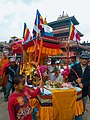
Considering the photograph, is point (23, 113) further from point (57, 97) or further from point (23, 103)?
point (57, 97)

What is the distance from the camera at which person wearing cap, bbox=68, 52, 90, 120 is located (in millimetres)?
4668

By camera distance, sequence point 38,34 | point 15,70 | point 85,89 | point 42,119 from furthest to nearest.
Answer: point 15,70, point 38,34, point 85,89, point 42,119

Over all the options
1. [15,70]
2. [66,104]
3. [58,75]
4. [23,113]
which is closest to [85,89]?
[66,104]

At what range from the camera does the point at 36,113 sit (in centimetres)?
450

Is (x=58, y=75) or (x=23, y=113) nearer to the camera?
(x=23, y=113)

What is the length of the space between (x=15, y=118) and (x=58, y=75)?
373 centimetres

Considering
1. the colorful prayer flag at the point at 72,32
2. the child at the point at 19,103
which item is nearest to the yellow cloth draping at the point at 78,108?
the child at the point at 19,103

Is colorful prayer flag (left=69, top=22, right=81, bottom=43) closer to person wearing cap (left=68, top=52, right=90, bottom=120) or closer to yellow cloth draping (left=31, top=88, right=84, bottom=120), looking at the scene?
person wearing cap (left=68, top=52, right=90, bottom=120)

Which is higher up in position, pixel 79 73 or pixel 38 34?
pixel 38 34

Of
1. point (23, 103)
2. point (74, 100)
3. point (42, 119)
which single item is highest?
point (23, 103)

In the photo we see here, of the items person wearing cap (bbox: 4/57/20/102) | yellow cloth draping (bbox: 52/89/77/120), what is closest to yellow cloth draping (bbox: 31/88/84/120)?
yellow cloth draping (bbox: 52/89/77/120)

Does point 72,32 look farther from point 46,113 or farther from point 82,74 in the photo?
point 46,113

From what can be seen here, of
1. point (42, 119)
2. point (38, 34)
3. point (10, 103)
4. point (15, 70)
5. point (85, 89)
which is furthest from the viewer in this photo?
point (15, 70)

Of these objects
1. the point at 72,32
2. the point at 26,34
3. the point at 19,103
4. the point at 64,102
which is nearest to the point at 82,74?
the point at 64,102
